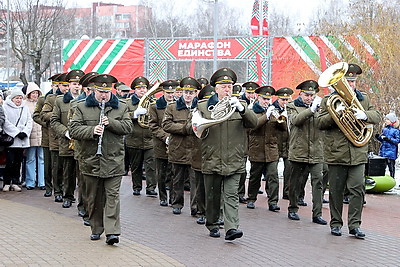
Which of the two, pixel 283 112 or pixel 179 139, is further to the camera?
pixel 179 139

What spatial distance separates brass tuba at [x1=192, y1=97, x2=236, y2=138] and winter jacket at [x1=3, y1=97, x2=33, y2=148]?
200 inches

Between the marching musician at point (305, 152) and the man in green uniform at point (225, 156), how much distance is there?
5.82 ft

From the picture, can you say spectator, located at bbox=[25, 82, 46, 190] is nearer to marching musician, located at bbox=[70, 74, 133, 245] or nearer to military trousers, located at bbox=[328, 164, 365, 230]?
marching musician, located at bbox=[70, 74, 133, 245]

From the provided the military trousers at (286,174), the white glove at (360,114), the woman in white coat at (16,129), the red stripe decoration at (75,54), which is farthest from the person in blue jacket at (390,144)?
the red stripe decoration at (75,54)

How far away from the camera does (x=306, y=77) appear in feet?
62.3

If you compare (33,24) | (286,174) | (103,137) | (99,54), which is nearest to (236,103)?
(103,137)

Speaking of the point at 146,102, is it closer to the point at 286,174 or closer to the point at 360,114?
the point at 286,174

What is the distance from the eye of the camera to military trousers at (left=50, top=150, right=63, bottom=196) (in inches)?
445

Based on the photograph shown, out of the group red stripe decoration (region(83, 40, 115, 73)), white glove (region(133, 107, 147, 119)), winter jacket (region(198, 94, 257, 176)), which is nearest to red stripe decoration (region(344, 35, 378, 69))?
red stripe decoration (region(83, 40, 115, 73))

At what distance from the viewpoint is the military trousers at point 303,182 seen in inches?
398

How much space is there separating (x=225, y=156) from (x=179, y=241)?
4.01 ft

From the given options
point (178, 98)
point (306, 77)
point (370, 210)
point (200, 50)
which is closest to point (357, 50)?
point (306, 77)

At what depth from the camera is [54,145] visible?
1131cm

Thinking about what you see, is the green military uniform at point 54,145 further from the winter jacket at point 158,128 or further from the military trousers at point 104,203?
the military trousers at point 104,203
